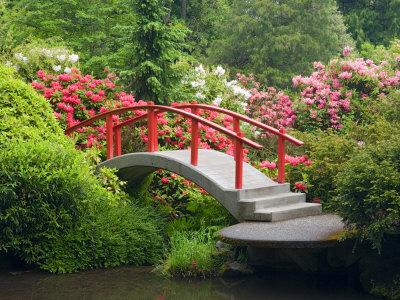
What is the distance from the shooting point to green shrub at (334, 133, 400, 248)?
9.51 meters

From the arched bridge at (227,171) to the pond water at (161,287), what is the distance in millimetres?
1005

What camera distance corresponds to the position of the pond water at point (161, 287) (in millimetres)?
10109

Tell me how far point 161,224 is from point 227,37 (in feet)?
46.9

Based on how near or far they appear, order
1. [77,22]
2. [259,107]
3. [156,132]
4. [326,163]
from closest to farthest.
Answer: [326,163] → [156,132] → [259,107] → [77,22]

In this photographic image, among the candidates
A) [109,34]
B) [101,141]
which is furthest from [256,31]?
[101,141]

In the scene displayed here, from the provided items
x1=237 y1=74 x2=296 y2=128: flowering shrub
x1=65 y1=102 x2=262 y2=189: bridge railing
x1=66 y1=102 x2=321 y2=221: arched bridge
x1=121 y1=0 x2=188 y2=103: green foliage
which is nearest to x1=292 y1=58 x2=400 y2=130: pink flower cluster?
x1=237 y1=74 x2=296 y2=128: flowering shrub

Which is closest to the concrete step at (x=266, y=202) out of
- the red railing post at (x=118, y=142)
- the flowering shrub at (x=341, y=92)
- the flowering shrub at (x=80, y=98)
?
the red railing post at (x=118, y=142)

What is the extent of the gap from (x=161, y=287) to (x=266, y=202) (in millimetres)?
2045

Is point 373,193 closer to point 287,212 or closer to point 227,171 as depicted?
point 287,212

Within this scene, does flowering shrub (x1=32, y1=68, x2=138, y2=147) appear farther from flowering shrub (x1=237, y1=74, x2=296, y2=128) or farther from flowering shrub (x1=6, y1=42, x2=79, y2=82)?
flowering shrub (x1=237, y1=74, x2=296, y2=128)

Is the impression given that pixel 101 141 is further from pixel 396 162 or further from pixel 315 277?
pixel 396 162

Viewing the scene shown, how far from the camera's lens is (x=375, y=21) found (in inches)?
1257

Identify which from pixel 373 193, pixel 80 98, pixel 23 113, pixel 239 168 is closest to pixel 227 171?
pixel 239 168

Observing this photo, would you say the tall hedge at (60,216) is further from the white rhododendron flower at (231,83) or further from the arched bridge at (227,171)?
the white rhododendron flower at (231,83)
